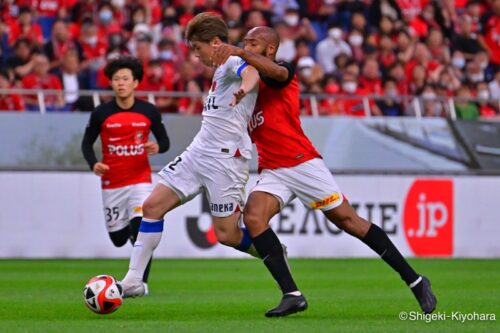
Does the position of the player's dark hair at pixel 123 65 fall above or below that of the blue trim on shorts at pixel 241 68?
below

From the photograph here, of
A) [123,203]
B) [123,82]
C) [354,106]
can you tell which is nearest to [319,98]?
[354,106]

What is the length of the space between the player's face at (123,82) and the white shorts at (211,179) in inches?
102

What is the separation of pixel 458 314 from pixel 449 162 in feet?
33.5

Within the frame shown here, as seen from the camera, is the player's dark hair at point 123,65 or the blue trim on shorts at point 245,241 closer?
the blue trim on shorts at point 245,241

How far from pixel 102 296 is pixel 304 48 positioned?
12162 mm

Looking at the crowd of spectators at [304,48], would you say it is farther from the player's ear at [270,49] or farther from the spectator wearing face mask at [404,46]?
the player's ear at [270,49]

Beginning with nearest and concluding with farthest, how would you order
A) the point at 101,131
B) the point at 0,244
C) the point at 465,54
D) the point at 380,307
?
the point at 380,307 → the point at 101,131 → the point at 0,244 → the point at 465,54

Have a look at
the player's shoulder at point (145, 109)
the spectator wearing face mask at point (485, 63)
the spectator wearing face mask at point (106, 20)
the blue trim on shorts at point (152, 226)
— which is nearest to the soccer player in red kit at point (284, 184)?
the blue trim on shorts at point (152, 226)

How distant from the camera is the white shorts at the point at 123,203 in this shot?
12.2 meters

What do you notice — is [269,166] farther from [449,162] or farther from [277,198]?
[449,162]

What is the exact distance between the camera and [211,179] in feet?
31.0

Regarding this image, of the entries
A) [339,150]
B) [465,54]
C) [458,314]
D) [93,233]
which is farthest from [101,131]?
[465,54]

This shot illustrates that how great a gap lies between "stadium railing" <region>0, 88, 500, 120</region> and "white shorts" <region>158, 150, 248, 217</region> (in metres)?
8.49

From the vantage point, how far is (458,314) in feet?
30.8
